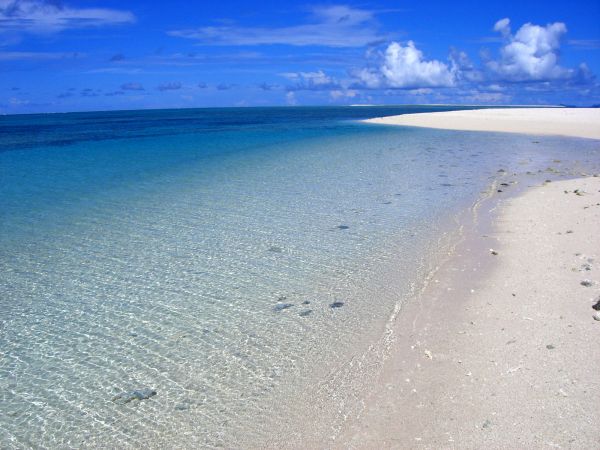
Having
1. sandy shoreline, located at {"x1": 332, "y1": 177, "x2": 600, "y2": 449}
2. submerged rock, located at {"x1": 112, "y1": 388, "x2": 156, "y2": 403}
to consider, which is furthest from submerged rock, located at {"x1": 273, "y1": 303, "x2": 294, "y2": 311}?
submerged rock, located at {"x1": 112, "y1": 388, "x2": 156, "y2": 403}

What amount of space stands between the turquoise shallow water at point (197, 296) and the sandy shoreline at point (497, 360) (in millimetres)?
559

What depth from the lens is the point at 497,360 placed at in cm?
619

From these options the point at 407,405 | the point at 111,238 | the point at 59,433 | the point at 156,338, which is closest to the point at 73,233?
the point at 111,238

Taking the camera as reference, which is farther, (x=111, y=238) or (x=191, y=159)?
(x=191, y=159)

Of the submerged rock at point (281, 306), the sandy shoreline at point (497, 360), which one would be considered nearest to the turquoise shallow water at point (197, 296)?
the submerged rock at point (281, 306)

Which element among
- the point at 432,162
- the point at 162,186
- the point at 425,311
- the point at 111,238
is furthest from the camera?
the point at 432,162

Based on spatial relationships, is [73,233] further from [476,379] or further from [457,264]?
[476,379]

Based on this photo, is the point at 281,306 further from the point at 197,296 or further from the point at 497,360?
the point at 497,360

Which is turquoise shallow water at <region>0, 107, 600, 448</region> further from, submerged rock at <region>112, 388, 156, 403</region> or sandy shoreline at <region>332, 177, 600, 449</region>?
sandy shoreline at <region>332, 177, 600, 449</region>

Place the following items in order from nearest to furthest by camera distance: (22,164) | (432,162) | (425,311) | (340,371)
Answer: (340,371)
(425,311)
(432,162)
(22,164)

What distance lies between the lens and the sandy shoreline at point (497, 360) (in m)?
4.96

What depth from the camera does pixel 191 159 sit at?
99.8ft

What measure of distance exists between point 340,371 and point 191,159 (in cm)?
2578

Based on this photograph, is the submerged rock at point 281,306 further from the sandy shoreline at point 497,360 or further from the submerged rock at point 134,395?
the submerged rock at point 134,395
